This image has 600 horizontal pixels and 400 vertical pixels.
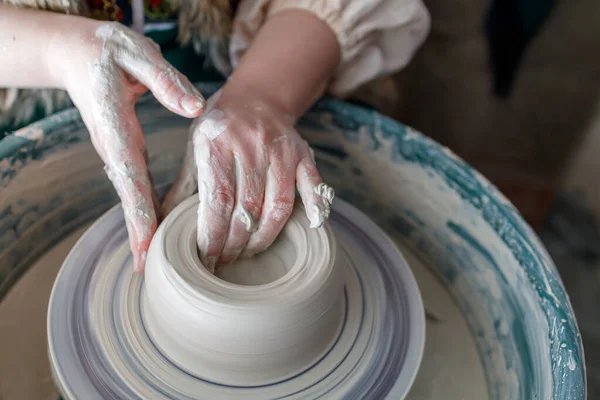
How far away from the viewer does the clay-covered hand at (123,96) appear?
924 millimetres

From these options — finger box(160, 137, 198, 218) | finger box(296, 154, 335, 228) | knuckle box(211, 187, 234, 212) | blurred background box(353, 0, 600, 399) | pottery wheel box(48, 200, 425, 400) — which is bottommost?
blurred background box(353, 0, 600, 399)

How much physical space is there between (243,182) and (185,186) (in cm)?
15

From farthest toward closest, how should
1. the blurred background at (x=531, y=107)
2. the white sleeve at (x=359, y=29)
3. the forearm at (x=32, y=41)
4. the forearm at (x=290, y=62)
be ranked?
the blurred background at (x=531, y=107) < the white sleeve at (x=359, y=29) < the forearm at (x=290, y=62) < the forearm at (x=32, y=41)

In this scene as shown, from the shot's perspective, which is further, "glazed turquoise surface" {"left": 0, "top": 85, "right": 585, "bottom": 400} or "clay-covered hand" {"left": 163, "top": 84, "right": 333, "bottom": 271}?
"glazed turquoise surface" {"left": 0, "top": 85, "right": 585, "bottom": 400}

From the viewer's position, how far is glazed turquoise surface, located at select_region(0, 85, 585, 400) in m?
1.01

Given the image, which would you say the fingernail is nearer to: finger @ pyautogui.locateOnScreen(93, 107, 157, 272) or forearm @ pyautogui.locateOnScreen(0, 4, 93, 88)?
finger @ pyautogui.locateOnScreen(93, 107, 157, 272)

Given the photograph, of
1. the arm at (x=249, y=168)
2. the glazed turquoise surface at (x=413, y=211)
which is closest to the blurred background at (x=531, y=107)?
the glazed turquoise surface at (x=413, y=211)

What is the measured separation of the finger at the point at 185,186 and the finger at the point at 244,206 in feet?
0.40

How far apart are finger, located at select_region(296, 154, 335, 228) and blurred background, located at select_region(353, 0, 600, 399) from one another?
694 millimetres

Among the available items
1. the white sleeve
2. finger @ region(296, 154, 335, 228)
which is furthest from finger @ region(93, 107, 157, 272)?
the white sleeve

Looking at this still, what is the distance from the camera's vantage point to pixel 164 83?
90cm

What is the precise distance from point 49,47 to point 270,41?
1.44 feet

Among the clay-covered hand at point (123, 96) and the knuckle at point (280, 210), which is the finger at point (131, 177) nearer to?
the clay-covered hand at point (123, 96)

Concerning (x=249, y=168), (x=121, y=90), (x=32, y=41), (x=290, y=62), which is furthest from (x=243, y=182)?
(x=32, y=41)
